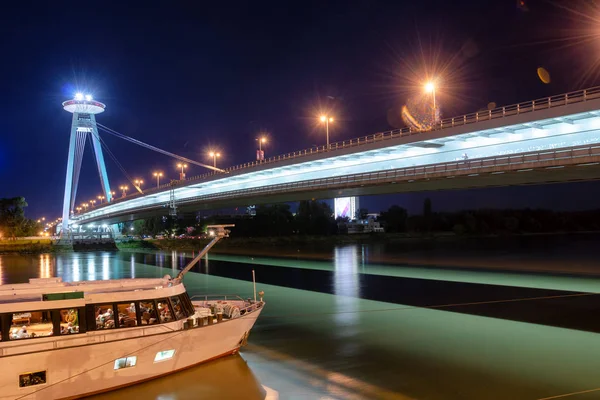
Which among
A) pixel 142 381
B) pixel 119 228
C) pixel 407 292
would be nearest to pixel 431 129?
pixel 407 292

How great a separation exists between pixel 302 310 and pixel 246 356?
743 centimetres

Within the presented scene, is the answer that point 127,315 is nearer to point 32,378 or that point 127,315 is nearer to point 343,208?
point 32,378

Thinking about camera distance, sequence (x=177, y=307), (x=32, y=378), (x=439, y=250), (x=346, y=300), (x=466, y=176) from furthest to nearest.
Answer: (x=439, y=250) → (x=466, y=176) → (x=346, y=300) → (x=177, y=307) → (x=32, y=378)

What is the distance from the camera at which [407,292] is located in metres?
24.8

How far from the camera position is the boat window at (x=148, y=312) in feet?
35.3

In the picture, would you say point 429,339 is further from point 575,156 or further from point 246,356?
point 575,156

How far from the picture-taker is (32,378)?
920cm

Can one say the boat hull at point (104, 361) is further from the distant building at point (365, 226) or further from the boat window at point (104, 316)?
the distant building at point (365, 226)

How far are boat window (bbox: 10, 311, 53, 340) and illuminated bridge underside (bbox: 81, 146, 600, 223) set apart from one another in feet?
75.7

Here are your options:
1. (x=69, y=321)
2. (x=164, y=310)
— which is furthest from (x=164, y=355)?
(x=69, y=321)

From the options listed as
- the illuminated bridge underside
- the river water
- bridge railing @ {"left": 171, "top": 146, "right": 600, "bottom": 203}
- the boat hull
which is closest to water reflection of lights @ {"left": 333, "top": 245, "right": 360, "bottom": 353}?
Answer: the river water

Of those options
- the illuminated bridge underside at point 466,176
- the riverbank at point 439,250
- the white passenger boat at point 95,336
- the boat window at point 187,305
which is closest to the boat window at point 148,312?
the white passenger boat at point 95,336

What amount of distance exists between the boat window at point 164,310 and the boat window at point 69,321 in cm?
179

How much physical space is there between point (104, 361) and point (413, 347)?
837 cm
